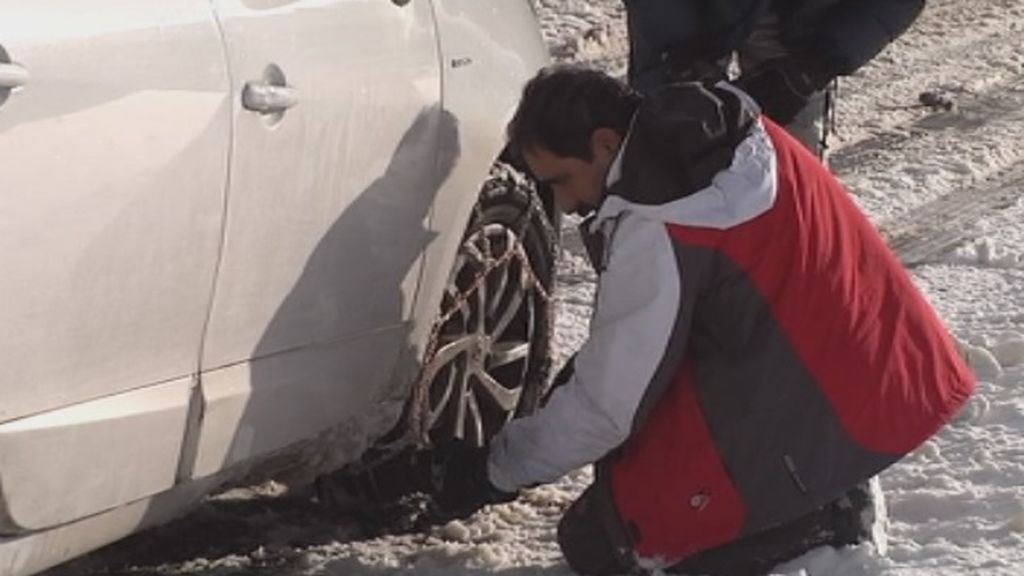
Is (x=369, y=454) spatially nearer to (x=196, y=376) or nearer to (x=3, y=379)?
(x=196, y=376)

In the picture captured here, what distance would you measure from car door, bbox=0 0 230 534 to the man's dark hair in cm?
72

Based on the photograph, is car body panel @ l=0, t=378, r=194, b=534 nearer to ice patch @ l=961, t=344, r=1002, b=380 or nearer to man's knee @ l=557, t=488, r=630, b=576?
man's knee @ l=557, t=488, r=630, b=576

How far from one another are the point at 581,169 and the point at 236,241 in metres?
0.75

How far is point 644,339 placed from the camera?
3.93 meters

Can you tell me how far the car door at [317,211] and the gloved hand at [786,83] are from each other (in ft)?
3.47

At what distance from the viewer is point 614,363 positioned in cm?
397

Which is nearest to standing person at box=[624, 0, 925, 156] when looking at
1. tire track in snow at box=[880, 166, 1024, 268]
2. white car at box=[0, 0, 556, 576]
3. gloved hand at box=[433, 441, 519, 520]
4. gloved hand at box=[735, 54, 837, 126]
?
gloved hand at box=[735, 54, 837, 126]

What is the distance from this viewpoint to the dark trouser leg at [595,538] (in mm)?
4199

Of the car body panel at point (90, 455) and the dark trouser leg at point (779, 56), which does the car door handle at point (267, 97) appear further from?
the dark trouser leg at point (779, 56)

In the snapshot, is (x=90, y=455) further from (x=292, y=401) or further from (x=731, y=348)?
(x=731, y=348)

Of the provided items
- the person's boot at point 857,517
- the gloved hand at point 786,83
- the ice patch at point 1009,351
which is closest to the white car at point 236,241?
the gloved hand at point 786,83

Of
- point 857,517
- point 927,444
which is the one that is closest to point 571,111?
point 857,517

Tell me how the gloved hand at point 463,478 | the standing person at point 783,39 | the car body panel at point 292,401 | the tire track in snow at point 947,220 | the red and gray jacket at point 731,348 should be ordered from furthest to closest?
the tire track in snow at point 947,220
the standing person at point 783,39
the gloved hand at point 463,478
the red and gray jacket at point 731,348
the car body panel at point 292,401

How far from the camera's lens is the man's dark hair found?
13.0ft
